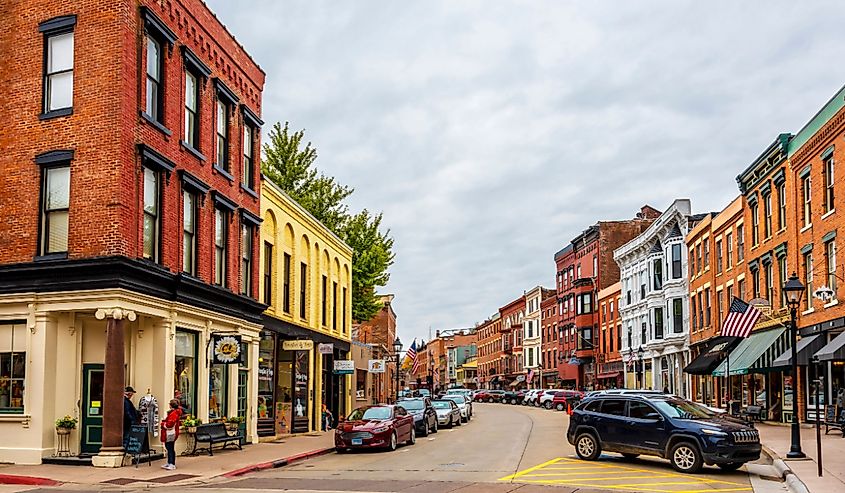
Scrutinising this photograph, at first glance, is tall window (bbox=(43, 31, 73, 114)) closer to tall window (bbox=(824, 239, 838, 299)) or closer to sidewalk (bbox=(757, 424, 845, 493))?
sidewalk (bbox=(757, 424, 845, 493))

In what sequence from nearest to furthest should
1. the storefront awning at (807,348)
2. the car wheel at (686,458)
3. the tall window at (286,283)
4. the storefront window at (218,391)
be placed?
the car wheel at (686,458) → the storefront window at (218,391) → the storefront awning at (807,348) → the tall window at (286,283)

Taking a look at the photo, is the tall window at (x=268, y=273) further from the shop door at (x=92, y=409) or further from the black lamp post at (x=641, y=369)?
the black lamp post at (x=641, y=369)

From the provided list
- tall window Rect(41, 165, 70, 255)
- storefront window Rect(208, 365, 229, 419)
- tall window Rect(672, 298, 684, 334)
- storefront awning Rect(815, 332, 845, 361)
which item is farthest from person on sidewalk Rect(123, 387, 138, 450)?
tall window Rect(672, 298, 684, 334)

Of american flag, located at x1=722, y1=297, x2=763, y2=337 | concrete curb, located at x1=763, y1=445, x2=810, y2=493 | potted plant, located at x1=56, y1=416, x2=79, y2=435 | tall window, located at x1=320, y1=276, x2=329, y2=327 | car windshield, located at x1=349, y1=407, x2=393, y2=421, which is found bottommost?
concrete curb, located at x1=763, y1=445, x2=810, y2=493

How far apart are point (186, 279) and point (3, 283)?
450 centimetres

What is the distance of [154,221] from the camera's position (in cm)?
2516

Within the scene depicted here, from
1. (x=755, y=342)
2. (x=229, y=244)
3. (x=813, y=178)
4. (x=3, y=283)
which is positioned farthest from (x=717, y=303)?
(x=3, y=283)

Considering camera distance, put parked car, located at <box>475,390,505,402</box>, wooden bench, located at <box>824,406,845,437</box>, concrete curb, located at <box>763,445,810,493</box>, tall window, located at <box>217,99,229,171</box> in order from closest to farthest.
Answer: concrete curb, located at <box>763,445,810,493</box> → wooden bench, located at <box>824,406,845,437</box> → tall window, located at <box>217,99,229,171</box> → parked car, located at <box>475,390,505,402</box>

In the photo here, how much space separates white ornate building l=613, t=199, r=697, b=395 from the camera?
6056 centimetres

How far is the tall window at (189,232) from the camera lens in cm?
2716

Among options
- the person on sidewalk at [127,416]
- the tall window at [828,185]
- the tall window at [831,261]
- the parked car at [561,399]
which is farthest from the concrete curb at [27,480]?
the parked car at [561,399]

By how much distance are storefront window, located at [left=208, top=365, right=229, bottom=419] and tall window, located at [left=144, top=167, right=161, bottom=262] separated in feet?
16.3

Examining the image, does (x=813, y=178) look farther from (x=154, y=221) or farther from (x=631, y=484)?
(x=154, y=221)

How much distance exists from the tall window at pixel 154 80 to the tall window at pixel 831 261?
2214 cm
